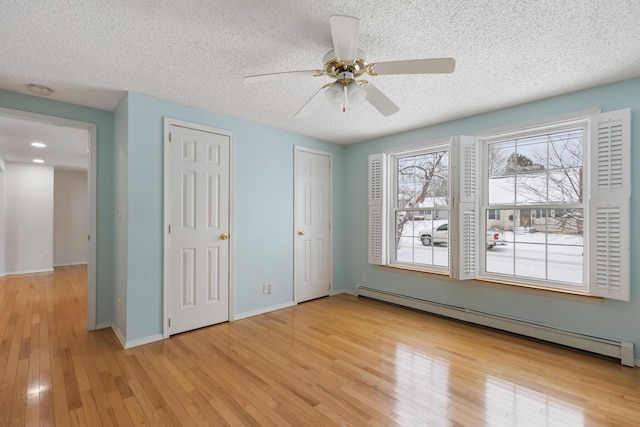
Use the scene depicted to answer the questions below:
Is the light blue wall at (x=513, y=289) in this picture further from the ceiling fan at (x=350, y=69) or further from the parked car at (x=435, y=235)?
the ceiling fan at (x=350, y=69)

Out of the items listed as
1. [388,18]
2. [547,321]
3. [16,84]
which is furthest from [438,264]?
[16,84]

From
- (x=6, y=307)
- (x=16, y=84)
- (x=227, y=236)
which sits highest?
(x=16, y=84)

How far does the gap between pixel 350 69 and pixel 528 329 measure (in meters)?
3.05

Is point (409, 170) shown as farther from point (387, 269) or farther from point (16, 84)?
point (16, 84)

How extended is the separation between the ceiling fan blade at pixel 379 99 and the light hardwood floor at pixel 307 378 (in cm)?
206

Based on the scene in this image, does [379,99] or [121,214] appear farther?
[121,214]

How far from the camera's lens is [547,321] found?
2908 mm

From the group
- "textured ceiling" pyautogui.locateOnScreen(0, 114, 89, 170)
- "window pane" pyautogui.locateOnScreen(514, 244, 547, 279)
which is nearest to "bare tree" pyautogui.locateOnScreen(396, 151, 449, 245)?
"window pane" pyautogui.locateOnScreen(514, 244, 547, 279)

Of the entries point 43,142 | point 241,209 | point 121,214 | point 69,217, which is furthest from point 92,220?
point 69,217

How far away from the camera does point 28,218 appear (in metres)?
6.32

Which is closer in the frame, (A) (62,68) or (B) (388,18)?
(B) (388,18)

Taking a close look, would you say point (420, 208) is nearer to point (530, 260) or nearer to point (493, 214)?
point (493, 214)

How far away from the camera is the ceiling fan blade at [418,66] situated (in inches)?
65.4

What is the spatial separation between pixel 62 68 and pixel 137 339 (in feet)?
8.04
